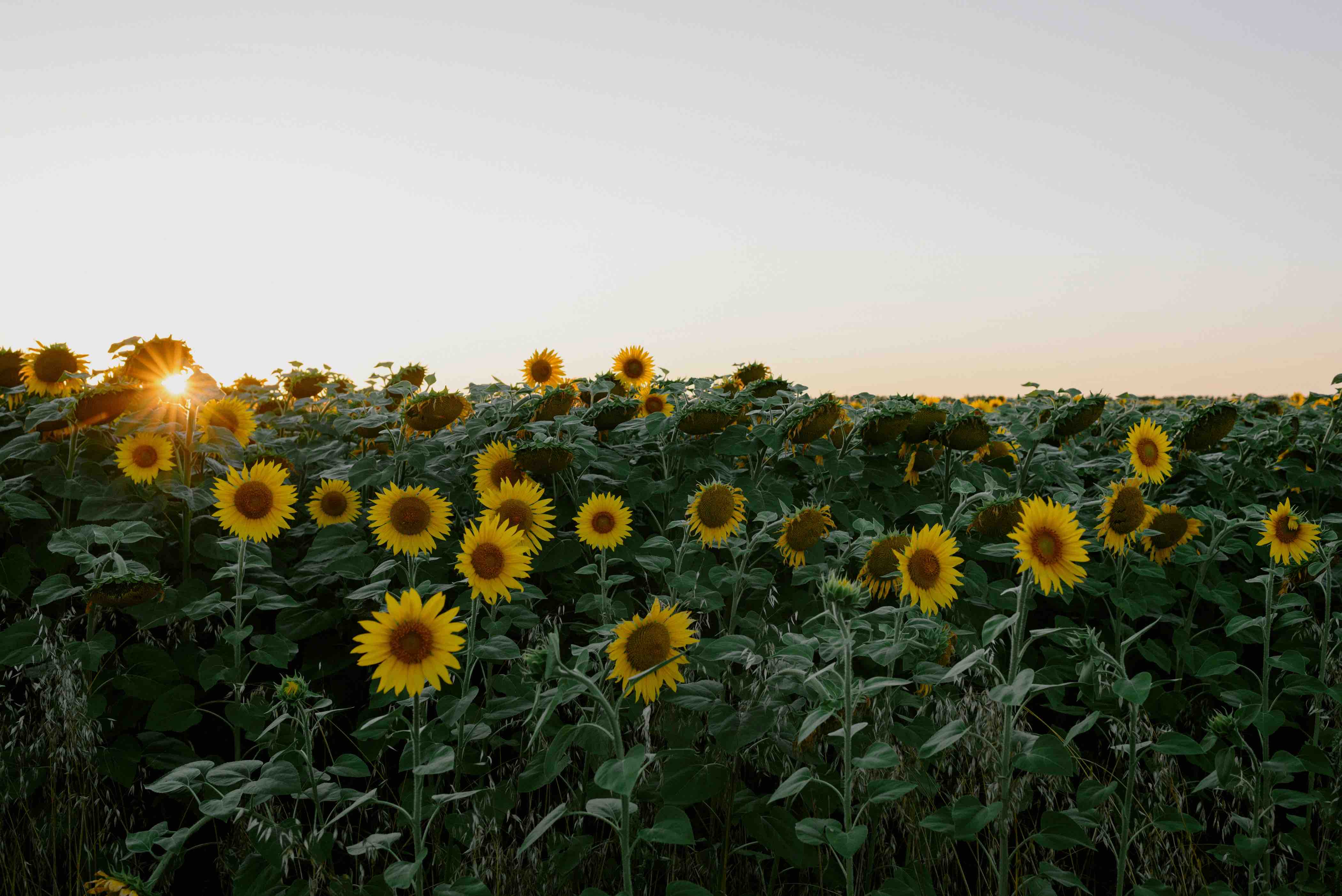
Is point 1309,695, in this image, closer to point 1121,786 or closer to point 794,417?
point 1121,786

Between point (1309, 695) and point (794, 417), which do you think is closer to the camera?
point (794, 417)

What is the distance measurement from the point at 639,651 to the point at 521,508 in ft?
2.31

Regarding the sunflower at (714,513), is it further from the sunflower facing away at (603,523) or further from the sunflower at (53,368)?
the sunflower at (53,368)

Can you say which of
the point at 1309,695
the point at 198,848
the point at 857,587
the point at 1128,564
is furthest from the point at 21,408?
the point at 1309,695

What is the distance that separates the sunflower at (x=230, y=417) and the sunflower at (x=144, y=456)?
32 centimetres

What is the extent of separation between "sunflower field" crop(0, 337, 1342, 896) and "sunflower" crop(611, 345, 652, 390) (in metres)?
0.94

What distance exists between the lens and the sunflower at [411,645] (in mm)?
2111

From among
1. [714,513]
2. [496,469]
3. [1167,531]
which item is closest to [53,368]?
[496,469]

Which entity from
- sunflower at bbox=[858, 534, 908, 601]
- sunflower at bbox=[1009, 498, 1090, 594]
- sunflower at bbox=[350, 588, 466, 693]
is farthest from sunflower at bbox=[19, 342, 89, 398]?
sunflower at bbox=[1009, 498, 1090, 594]

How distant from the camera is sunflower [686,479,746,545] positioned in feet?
9.68

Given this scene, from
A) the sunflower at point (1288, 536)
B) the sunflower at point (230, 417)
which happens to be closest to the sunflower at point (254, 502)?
the sunflower at point (230, 417)

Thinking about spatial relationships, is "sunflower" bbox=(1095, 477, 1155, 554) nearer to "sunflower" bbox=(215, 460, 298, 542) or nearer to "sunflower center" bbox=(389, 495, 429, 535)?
"sunflower center" bbox=(389, 495, 429, 535)

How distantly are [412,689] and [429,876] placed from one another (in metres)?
0.95

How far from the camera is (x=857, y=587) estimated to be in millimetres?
2180
